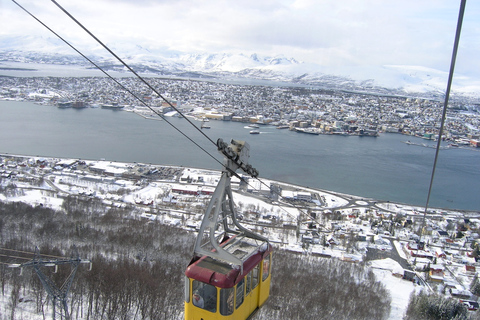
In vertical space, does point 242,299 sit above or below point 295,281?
above

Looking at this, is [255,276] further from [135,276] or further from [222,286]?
[135,276]

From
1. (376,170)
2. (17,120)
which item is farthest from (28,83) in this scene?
(376,170)

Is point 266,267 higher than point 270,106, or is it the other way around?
point 266,267

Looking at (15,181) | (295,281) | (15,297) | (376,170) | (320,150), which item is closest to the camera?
(15,297)

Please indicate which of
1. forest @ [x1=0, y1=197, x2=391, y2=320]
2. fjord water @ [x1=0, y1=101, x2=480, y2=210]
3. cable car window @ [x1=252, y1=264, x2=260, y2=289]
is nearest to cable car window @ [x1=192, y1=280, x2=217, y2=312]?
cable car window @ [x1=252, y1=264, x2=260, y2=289]

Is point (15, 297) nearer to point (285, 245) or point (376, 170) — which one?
point (285, 245)

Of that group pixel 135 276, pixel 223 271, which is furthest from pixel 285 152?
pixel 223 271
